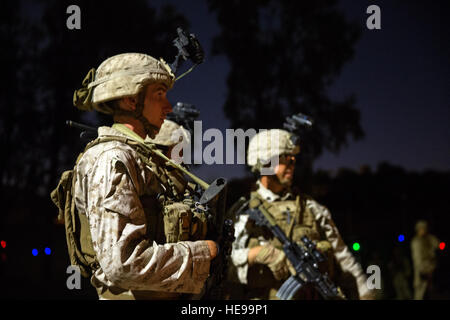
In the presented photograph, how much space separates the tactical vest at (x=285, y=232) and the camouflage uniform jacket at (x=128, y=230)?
7.21 ft

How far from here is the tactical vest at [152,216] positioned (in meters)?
2.24

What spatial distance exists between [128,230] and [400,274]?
7.98 m

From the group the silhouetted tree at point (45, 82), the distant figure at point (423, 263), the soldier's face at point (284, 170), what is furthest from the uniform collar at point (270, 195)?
the distant figure at point (423, 263)

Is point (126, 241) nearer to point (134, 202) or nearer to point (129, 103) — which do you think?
point (134, 202)

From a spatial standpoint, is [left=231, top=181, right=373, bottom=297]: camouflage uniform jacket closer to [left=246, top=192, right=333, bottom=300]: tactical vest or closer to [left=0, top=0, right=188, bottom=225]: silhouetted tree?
[left=246, top=192, right=333, bottom=300]: tactical vest

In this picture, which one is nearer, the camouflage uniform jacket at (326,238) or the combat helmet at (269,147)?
the camouflage uniform jacket at (326,238)

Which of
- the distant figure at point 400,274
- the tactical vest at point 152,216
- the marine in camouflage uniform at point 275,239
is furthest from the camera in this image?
the distant figure at point 400,274

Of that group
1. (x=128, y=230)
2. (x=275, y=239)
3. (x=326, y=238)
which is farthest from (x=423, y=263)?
(x=128, y=230)

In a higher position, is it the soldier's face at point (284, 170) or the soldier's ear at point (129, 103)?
the soldier's ear at point (129, 103)

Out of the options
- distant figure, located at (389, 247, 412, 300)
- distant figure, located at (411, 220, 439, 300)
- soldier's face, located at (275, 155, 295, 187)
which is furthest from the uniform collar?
distant figure, located at (389, 247, 412, 300)

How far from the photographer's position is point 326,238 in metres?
4.68

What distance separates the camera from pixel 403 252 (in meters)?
9.12

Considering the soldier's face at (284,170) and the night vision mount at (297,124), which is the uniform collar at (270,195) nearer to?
the soldier's face at (284,170)
